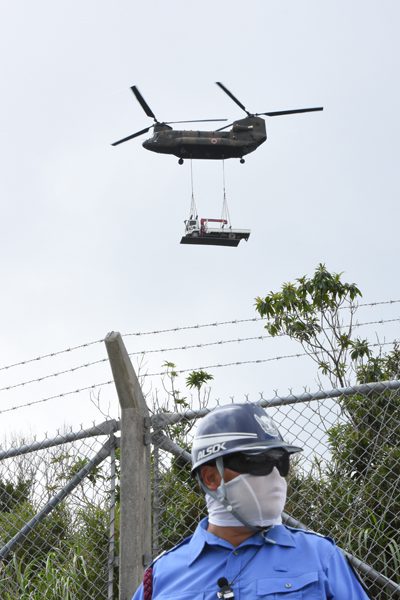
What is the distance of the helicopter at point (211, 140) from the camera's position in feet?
82.9

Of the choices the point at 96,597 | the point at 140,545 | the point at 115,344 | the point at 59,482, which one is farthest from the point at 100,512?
the point at 115,344

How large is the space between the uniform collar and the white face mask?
29 mm

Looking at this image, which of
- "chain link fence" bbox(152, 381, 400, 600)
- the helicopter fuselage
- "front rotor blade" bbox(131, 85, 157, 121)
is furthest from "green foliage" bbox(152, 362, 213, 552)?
→ the helicopter fuselage

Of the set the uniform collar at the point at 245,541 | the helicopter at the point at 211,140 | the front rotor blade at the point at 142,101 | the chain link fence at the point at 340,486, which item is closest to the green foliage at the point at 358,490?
the chain link fence at the point at 340,486

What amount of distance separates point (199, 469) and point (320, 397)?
1.66 metres

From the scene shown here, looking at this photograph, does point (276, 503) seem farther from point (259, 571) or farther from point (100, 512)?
point (100, 512)

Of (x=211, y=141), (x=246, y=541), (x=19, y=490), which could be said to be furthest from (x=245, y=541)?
(x=211, y=141)

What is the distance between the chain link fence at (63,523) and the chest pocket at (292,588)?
1.95 m

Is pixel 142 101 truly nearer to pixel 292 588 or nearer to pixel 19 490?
pixel 19 490

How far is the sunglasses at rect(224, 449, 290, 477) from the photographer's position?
251 centimetres

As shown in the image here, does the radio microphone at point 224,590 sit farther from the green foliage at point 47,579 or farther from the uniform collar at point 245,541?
the green foliage at point 47,579

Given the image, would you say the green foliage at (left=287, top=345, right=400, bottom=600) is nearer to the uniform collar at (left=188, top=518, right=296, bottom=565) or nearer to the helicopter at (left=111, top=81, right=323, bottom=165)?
the uniform collar at (left=188, top=518, right=296, bottom=565)

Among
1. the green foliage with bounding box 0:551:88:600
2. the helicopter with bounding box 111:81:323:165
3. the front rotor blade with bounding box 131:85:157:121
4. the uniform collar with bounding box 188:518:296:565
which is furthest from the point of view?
the helicopter with bounding box 111:81:323:165

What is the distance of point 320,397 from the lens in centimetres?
418
